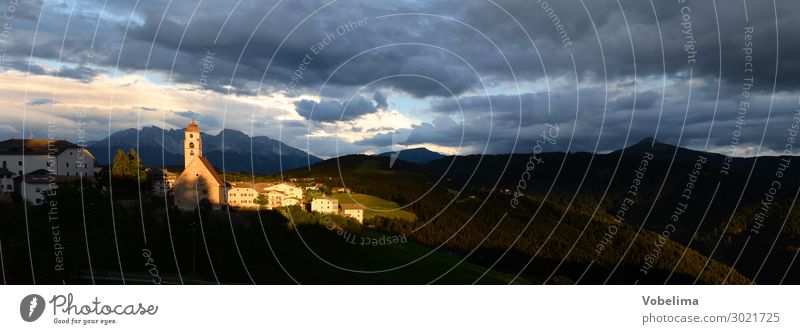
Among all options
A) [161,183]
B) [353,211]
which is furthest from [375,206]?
[161,183]

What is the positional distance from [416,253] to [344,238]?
6362 millimetres

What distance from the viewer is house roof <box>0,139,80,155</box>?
46284mm

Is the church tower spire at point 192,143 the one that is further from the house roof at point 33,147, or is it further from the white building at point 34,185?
the house roof at point 33,147

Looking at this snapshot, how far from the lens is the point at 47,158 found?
45.9 metres

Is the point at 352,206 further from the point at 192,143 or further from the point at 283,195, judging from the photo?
the point at 192,143

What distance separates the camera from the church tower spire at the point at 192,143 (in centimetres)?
4071

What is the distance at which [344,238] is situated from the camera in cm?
3450

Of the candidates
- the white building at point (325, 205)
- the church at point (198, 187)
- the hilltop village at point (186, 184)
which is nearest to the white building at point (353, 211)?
the hilltop village at point (186, 184)

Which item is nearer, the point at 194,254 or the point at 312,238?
the point at 194,254

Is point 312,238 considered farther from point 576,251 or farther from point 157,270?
point 576,251
